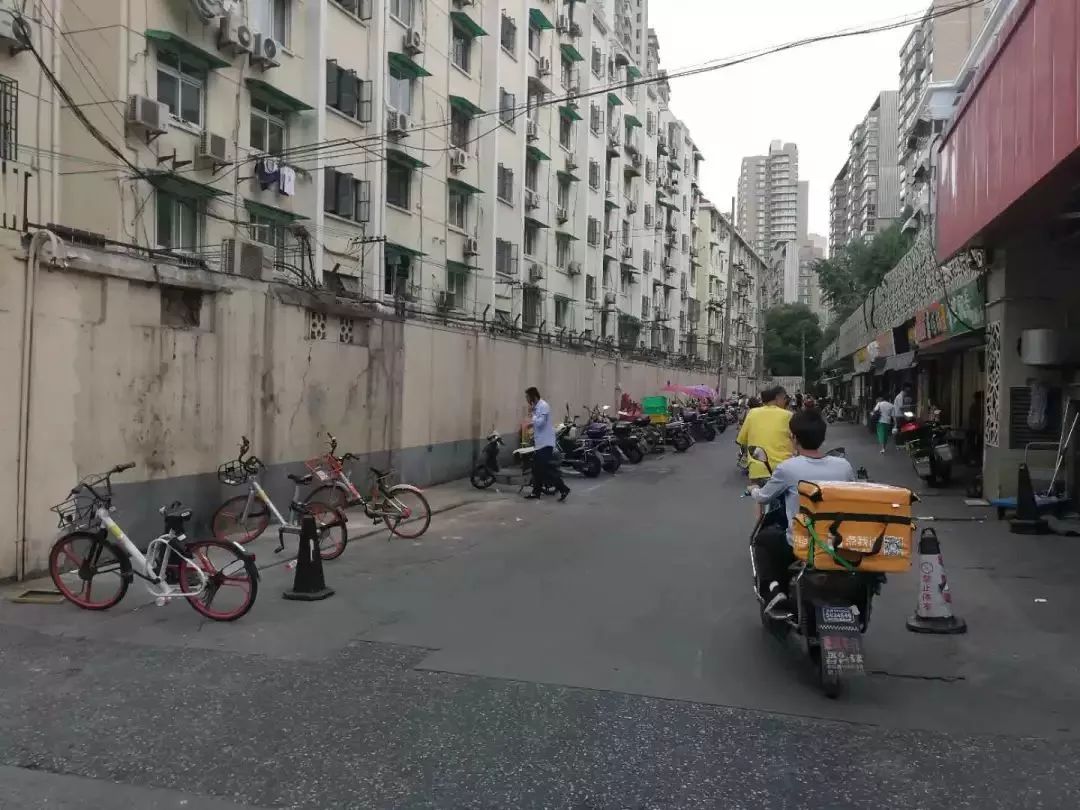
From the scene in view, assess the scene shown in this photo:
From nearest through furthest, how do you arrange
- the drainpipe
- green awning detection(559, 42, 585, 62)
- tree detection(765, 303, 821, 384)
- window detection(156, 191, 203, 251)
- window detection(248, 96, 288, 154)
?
the drainpipe → window detection(156, 191, 203, 251) → window detection(248, 96, 288, 154) → green awning detection(559, 42, 585, 62) → tree detection(765, 303, 821, 384)

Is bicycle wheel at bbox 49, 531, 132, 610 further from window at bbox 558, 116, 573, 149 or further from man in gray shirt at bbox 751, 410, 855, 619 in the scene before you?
window at bbox 558, 116, 573, 149

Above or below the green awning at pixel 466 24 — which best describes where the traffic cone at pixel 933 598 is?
below

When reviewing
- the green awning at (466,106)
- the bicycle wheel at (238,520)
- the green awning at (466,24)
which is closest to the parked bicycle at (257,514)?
the bicycle wheel at (238,520)

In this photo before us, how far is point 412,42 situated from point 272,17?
463cm

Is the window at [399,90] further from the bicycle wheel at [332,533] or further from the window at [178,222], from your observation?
the bicycle wheel at [332,533]

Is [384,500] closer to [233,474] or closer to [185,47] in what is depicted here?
[233,474]

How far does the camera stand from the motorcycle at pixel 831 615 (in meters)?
4.89

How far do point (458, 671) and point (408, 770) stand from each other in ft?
4.85

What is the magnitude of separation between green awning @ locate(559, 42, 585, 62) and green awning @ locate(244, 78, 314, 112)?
1808cm

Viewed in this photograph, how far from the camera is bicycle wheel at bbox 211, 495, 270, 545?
9883mm

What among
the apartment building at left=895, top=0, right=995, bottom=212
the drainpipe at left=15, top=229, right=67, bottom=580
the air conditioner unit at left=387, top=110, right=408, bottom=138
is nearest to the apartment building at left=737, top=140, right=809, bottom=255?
the apartment building at left=895, top=0, right=995, bottom=212

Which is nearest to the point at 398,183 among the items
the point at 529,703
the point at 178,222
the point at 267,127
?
the point at 267,127

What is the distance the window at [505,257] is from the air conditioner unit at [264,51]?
11.2 meters

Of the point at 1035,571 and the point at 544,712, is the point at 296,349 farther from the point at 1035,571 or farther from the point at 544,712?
the point at 1035,571
